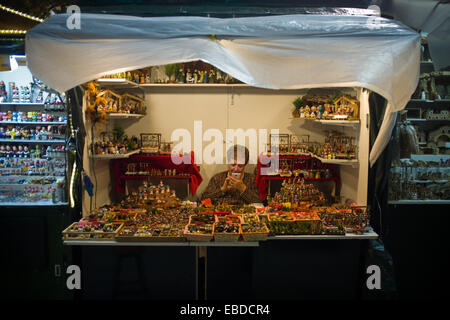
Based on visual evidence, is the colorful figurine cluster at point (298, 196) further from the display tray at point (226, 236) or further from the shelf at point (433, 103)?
the shelf at point (433, 103)

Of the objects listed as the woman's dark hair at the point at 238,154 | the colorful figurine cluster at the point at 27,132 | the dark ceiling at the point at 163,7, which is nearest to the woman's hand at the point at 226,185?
the woman's dark hair at the point at 238,154

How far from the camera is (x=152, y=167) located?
4680 mm

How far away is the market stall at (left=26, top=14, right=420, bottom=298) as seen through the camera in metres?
2.63

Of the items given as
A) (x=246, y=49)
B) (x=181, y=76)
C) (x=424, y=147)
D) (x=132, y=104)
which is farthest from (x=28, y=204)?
(x=424, y=147)

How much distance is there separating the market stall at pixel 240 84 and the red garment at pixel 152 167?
1.1 inches

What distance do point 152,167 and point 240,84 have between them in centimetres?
173

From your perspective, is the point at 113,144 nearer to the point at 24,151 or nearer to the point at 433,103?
the point at 24,151

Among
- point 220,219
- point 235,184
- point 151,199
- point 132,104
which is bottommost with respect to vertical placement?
point 220,219

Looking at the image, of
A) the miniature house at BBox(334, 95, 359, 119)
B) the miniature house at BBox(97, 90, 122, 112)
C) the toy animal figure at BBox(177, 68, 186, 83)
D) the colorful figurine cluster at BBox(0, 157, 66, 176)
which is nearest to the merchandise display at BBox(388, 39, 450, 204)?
the miniature house at BBox(334, 95, 359, 119)

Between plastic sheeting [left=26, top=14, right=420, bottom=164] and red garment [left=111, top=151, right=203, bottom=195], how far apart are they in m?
2.00

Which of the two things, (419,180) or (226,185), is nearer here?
(419,180)

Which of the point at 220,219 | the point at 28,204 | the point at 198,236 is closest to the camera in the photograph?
the point at 198,236
